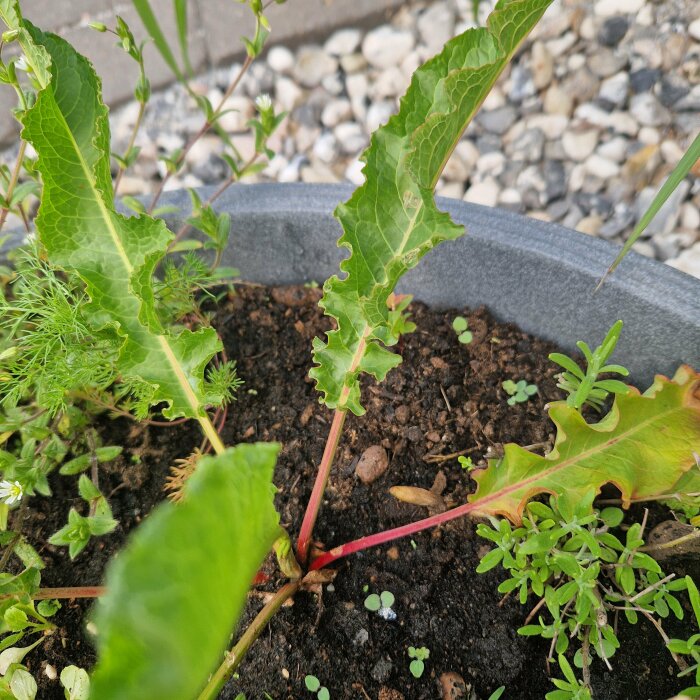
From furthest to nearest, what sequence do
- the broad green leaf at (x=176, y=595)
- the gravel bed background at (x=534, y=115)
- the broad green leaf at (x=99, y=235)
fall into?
the gravel bed background at (x=534, y=115) < the broad green leaf at (x=99, y=235) < the broad green leaf at (x=176, y=595)

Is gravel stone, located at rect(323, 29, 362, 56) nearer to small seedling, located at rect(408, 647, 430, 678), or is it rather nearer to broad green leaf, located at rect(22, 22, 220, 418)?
broad green leaf, located at rect(22, 22, 220, 418)

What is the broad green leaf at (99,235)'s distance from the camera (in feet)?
2.81

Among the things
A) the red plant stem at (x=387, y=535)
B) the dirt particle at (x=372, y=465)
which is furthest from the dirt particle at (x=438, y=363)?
the red plant stem at (x=387, y=535)

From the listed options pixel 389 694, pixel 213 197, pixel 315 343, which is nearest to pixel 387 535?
pixel 389 694

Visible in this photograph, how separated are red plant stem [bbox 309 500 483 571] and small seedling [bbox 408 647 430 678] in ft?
0.56

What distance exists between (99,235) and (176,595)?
2.27 feet

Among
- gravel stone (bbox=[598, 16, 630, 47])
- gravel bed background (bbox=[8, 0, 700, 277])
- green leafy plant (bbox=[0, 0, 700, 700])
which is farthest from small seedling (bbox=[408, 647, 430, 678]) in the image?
gravel stone (bbox=[598, 16, 630, 47])

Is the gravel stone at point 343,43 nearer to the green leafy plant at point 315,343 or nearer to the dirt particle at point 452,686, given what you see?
the green leafy plant at point 315,343

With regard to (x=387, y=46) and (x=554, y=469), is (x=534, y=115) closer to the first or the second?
(x=387, y=46)

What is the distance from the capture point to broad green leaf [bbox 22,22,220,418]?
2.81 feet

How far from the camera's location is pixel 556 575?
94 centimetres

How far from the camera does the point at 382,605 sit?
1016 mm

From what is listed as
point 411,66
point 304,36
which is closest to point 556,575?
point 411,66

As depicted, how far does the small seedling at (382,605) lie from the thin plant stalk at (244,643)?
12 centimetres
